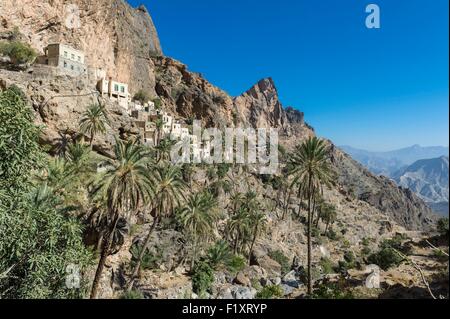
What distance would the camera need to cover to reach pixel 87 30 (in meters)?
72.8

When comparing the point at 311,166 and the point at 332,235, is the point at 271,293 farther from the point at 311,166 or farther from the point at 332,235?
the point at 332,235

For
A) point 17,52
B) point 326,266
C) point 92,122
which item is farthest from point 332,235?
point 17,52

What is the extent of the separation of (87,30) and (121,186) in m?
61.2

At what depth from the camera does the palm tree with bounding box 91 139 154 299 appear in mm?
23594

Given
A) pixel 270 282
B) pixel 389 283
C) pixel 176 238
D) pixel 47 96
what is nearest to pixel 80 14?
pixel 47 96

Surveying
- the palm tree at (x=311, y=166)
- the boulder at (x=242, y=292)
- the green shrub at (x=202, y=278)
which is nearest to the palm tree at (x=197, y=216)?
the green shrub at (x=202, y=278)

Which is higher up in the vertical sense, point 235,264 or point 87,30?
point 87,30

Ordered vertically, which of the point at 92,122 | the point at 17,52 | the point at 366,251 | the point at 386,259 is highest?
the point at 17,52

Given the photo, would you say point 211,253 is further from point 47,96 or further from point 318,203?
point 318,203

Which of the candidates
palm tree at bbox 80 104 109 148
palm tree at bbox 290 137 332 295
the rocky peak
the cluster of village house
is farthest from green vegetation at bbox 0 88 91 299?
the rocky peak

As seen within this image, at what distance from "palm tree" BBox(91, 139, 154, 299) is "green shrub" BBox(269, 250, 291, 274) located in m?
39.2

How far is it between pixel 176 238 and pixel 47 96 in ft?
84.9
